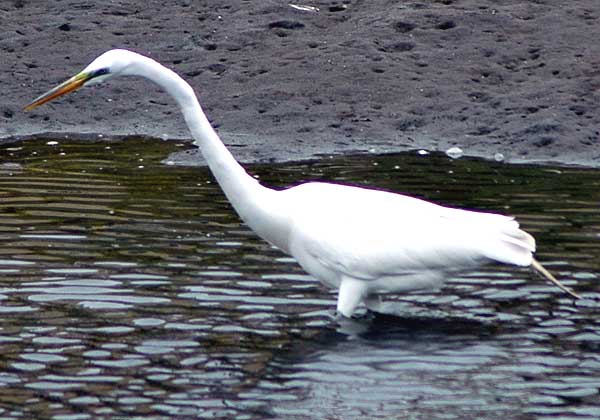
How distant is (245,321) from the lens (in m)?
8.25

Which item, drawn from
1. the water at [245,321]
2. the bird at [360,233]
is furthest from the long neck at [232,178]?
the water at [245,321]

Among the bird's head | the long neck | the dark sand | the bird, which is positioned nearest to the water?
the bird

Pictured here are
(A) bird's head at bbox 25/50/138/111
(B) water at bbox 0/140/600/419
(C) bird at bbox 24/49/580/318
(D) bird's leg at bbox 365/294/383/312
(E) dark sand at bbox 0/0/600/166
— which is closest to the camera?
(B) water at bbox 0/140/600/419

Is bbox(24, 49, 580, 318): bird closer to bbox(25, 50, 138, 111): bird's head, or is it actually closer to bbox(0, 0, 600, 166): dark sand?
bbox(25, 50, 138, 111): bird's head

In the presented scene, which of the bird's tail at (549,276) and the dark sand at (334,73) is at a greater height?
the dark sand at (334,73)

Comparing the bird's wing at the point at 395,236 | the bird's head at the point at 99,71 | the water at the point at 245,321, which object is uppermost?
the bird's head at the point at 99,71

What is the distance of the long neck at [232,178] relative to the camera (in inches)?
327

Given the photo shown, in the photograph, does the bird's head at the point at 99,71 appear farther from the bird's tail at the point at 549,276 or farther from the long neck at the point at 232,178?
the bird's tail at the point at 549,276

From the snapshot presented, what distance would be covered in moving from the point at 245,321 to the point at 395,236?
A: 3.13 ft

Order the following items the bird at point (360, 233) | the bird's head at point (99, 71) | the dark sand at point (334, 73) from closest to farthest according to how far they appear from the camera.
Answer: the bird's head at point (99, 71) → the bird at point (360, 233) → the dark sand at point (334, 73)

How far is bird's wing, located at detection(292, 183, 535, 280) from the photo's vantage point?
8.32 meters

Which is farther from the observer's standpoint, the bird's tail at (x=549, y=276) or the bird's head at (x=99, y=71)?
the bird's tail at (x=549, y=276)

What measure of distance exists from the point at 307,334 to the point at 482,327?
937 mm

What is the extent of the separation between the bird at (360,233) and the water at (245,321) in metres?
0.25
